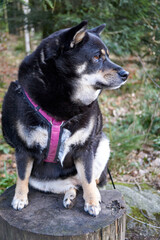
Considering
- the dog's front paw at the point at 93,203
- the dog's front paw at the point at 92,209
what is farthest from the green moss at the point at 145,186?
the dog's front paw at the point at 92,209

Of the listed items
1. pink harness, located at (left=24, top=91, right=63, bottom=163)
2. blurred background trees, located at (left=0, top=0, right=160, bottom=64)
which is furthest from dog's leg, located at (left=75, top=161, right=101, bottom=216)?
blurred background trees, located at (left=0, top=0, right=160, bottom=64)

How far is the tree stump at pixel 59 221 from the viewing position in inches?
74.3

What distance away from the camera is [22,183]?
2.29 m

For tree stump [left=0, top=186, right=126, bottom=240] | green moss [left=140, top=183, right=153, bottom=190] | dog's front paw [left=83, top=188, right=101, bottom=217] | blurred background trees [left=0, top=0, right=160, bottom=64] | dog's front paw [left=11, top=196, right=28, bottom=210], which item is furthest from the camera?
blurred background trees [left=0, top=0, right=160, bottom=64]

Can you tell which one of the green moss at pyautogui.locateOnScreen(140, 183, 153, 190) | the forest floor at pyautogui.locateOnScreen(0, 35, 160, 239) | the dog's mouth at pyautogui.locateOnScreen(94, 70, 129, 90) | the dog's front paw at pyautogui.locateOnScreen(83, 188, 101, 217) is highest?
the dog's mouth at pyautogui.locateOnScreen(94, 70, 129, 90)

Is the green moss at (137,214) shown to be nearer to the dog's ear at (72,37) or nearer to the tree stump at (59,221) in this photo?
the tree stump at (59,221)

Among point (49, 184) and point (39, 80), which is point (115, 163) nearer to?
point (49, 184)

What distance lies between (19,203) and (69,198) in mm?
454

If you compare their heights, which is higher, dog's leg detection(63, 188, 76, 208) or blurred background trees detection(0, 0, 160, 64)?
blurred background trees detection(0, 0, 160, 64)

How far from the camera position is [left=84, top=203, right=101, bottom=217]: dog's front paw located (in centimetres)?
209

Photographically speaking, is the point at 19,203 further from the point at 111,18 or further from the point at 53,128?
the point at 111,18

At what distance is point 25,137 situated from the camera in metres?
2.16

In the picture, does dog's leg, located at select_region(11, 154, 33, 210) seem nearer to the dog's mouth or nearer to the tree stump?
the tree stump

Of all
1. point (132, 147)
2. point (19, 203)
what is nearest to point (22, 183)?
point (19, 203)
